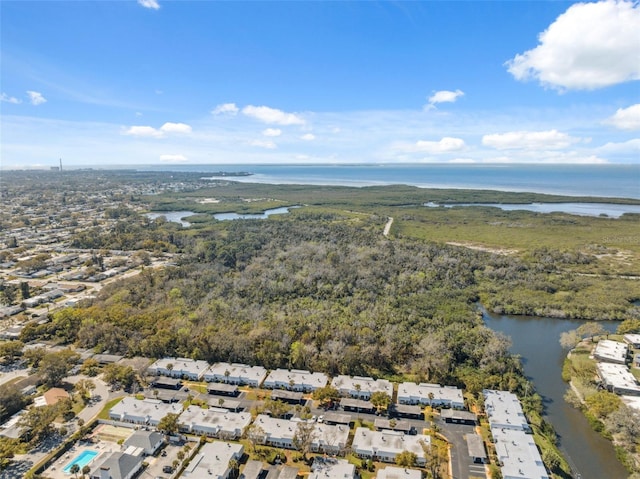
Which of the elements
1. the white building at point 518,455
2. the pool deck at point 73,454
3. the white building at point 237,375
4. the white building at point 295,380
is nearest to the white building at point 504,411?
the white building at point 518,455

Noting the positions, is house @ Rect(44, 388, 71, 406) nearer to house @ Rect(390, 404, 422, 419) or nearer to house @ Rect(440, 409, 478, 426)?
house @ Rect(390, 404, 422, 419)

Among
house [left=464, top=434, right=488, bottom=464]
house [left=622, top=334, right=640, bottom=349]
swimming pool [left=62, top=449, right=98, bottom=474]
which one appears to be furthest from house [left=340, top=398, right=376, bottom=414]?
house [left=622, top=334, right=640, bottom=349]

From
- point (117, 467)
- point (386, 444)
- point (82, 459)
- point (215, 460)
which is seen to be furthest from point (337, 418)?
point (82, 459)

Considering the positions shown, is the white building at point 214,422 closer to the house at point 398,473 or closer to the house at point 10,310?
the house at point 398,473

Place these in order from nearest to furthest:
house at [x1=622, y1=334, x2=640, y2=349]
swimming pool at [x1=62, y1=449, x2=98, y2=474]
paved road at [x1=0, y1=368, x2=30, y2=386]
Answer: swimming pool at [x1=62, y1=449, x2=98, y2=474], paved road at [x1=0, y1=368, x2=30, y2=386], house at [x1=622, y1=334, x2=640, y2=349]

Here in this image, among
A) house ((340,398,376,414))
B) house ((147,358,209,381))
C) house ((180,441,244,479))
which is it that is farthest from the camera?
house ((147,358,209,381))

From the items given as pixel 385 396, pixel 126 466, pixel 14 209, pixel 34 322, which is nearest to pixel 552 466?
pixel 385 396

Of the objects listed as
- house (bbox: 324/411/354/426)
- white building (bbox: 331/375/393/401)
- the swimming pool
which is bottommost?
the swimming pool
